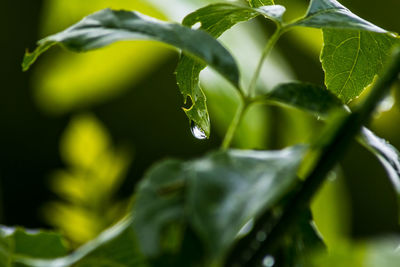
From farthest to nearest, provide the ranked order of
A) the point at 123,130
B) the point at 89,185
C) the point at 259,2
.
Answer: the point at 123,130 → the point at 89,185 → the point at 259,2

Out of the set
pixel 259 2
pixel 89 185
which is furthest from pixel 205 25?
pixel 89 185

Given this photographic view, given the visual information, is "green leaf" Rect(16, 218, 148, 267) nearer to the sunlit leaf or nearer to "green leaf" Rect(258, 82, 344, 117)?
"green leaf" Rect(258, 82, 344, 117)

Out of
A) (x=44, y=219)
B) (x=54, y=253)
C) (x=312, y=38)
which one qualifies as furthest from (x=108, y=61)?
(x=44, y=219)

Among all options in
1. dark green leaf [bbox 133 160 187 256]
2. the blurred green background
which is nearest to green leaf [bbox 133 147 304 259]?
dark green leaf [bbox 133 160 187 256]

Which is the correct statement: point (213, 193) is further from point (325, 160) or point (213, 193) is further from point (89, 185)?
point (89, 185)

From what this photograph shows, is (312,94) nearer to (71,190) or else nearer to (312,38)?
(312,38)

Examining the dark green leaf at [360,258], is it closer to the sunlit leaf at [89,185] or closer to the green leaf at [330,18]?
the green leaf at [330,18]
